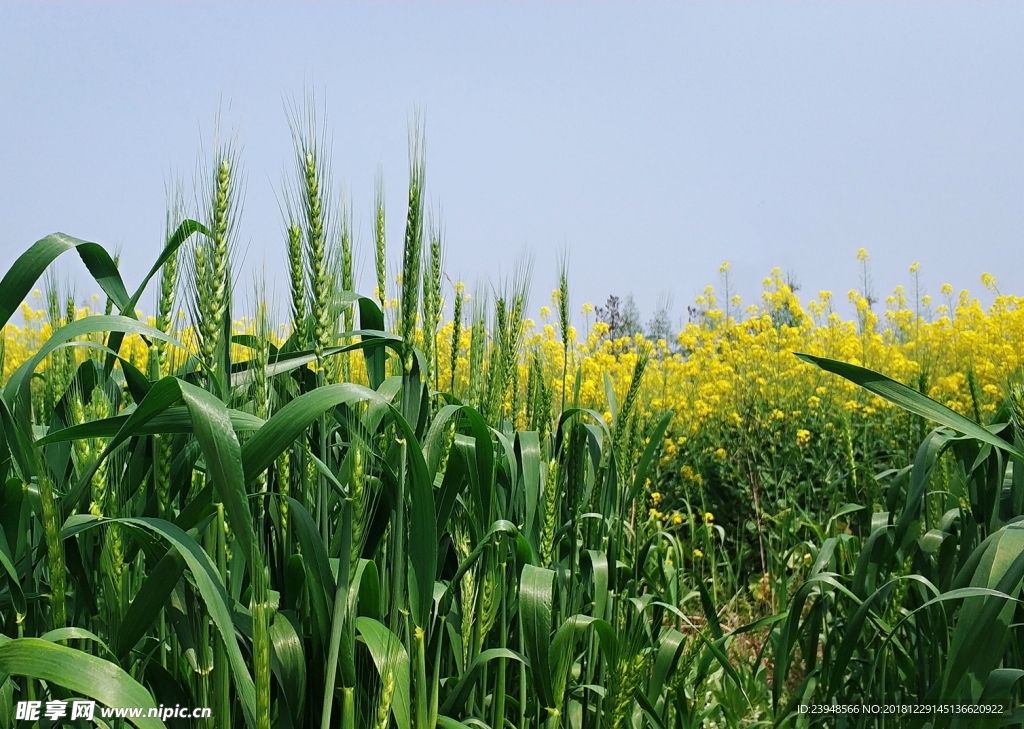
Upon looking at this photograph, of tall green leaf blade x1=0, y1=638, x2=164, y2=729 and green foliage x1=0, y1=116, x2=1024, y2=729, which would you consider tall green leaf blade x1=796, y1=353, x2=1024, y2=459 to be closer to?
green foliage x1=0, y1=116, x2=1024, y2=729

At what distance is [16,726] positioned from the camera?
45.6 inches

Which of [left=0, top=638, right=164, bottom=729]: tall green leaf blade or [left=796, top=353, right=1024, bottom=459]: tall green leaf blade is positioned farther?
[left=796, top=353, right=1024, bottom=459]: tall green leaf blade

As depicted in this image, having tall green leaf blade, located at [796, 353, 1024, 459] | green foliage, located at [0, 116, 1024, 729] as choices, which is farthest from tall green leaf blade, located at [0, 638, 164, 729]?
tall green leaf blade, located at [796, 353, 1024, 459]

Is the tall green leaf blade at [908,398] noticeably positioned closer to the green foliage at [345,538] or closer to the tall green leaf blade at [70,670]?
the green foliage at [345,538]

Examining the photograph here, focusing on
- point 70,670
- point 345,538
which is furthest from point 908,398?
point 70,670

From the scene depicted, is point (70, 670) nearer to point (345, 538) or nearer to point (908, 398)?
point (345, 538)

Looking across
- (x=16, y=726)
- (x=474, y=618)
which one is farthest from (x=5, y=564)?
(x=474, y=618)

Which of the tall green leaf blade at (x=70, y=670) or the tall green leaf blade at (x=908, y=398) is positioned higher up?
the tall green leaf blade at (x=908, y=398)

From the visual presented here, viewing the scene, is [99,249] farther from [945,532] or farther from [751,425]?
[751,425]

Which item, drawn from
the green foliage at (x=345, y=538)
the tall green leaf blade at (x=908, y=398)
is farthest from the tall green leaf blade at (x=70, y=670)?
the tall green leaf blade at (x=908, y=398)

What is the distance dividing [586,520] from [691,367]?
3302 millimetres

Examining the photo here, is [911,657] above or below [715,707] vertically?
above

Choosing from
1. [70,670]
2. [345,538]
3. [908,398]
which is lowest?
[70,670]

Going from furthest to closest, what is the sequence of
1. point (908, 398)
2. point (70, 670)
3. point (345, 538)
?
1. point (908, 398)
2. point (345, 538)
3. point (70, 670)
